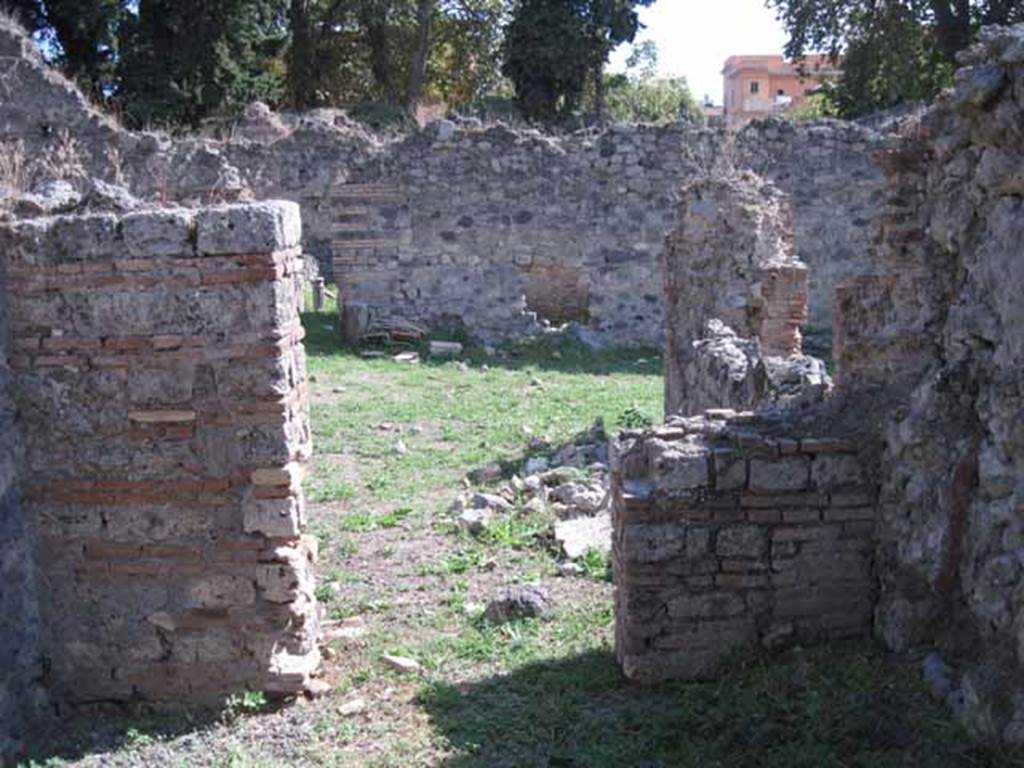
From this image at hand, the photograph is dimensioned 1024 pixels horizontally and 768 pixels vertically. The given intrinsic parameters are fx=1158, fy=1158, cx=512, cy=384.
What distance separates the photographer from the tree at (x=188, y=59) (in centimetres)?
2308

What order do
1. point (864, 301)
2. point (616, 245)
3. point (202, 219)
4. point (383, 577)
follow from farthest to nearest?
point (616, 245) → point (383, 577) → point (864, 301) → point (202, 219)

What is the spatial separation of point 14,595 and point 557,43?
2205cm

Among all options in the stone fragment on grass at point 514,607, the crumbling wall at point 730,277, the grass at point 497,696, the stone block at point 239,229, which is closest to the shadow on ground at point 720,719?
the grass at point 497,696

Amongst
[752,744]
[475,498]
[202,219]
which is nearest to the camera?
[752,744]

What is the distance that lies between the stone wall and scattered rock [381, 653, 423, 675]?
10326 millimetres

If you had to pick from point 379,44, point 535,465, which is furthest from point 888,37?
point 535,465

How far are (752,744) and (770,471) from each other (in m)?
1.18

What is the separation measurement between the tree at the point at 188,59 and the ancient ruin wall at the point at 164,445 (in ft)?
62.3

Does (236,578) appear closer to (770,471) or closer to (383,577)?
(383,577)

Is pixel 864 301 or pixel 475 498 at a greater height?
pixel 864 301

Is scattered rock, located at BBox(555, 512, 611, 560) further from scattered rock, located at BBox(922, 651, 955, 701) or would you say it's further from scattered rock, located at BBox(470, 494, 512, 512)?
scattered rock, located at BBox(922, 651, 955, 701)

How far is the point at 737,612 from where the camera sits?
470cm

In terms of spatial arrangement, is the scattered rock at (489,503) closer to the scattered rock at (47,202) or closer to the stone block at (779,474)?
the stone block at (779,474)

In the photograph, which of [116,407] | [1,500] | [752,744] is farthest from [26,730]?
[752,744]
